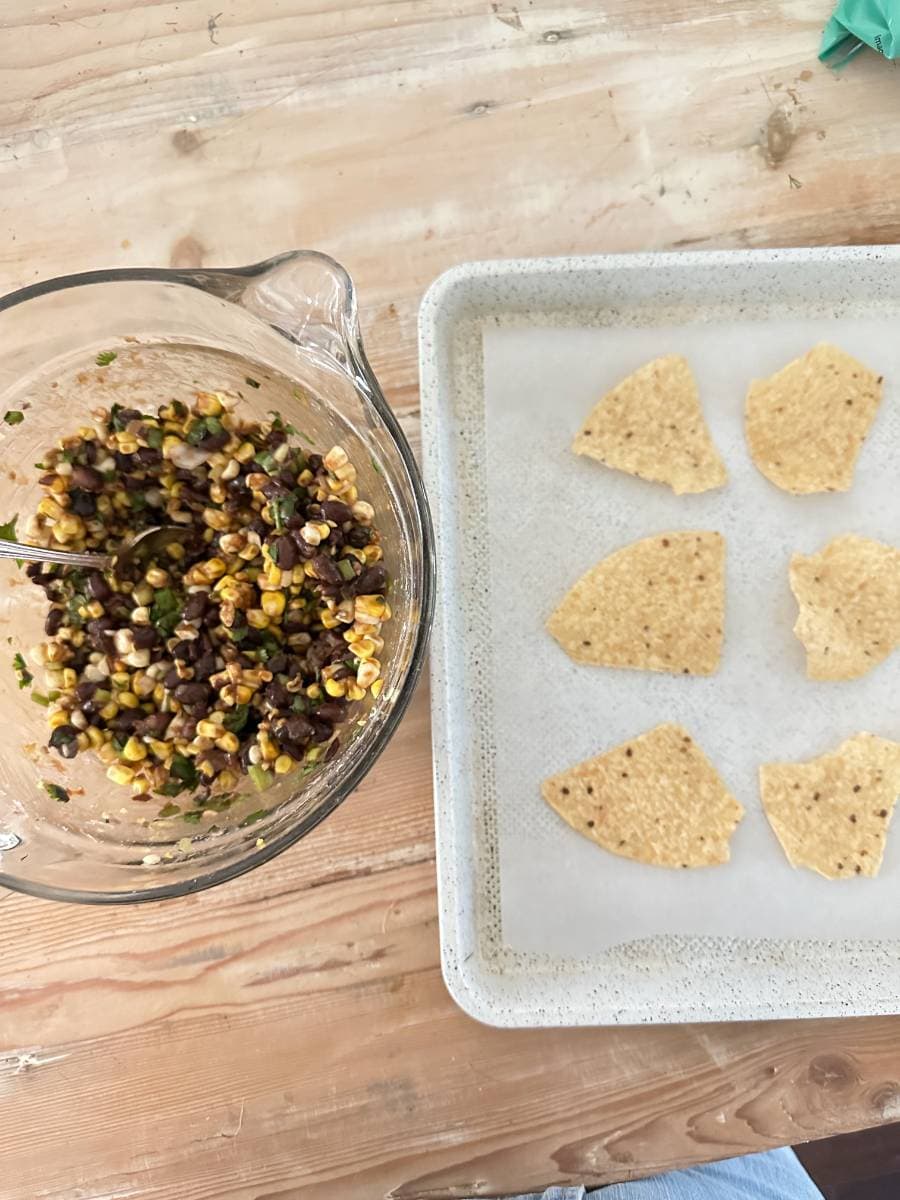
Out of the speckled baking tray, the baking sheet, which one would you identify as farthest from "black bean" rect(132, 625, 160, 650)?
the baking sheet

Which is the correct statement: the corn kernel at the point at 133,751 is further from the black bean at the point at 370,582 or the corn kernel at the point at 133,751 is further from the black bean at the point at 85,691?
the black bean at the point at 370,582

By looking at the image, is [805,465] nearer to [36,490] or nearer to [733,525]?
[733,525]

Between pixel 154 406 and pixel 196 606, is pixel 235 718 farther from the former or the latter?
pixel 154 406

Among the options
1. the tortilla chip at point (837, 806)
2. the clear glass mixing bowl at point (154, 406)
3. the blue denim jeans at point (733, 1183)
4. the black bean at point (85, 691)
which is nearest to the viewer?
the clear glass mixing bowl at point (154, 406)

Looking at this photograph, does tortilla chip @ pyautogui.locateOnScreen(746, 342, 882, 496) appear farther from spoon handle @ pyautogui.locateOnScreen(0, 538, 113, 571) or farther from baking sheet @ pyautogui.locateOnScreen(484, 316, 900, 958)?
spoon handle @ pyautogui.locateOnScreen(0, 538, 113, 571)

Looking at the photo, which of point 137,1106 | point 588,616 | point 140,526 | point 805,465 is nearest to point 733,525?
point 805,465

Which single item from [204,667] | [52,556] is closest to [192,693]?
[204,667]

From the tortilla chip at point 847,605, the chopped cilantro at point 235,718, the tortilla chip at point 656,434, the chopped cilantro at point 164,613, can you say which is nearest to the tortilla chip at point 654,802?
the tortilla chip at point 847,605
